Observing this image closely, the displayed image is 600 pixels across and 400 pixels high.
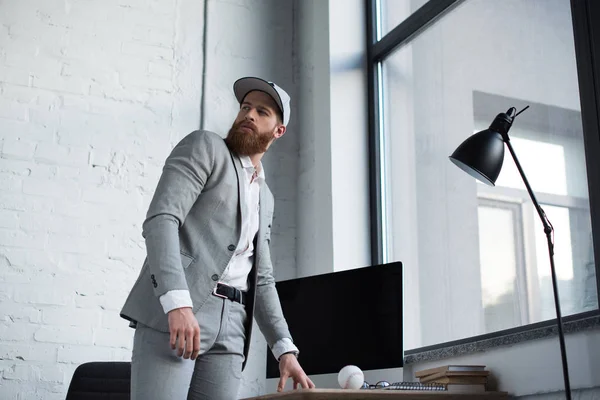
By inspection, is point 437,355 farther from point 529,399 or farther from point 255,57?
point 255,57

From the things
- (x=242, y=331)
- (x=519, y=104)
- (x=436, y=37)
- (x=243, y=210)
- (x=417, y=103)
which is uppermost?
(x=436, y=37)

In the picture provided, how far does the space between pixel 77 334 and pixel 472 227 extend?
5.76ft

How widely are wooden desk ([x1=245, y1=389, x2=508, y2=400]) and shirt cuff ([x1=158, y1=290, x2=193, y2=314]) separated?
0.51 m

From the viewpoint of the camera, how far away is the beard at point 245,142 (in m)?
2.14

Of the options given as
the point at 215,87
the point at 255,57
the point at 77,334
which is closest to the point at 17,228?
the point at 77,334

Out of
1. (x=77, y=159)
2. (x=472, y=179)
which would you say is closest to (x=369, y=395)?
(x=472, y=179)

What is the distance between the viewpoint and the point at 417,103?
142 inches

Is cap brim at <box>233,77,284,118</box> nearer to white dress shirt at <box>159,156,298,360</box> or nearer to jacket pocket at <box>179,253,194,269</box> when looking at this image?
white dress shirt at <box>159,156,298,360</box>

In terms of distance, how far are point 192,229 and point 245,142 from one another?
326mm

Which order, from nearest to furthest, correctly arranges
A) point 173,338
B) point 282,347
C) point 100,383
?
point 173,338 < point 282,347 < point 100,383

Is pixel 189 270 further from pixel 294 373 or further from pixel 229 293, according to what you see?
pixel 294 373

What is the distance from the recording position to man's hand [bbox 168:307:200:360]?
1723 mm

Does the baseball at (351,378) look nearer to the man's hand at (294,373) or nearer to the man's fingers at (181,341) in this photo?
the man's hand at (294,373)

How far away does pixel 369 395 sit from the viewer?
229 centimetres
